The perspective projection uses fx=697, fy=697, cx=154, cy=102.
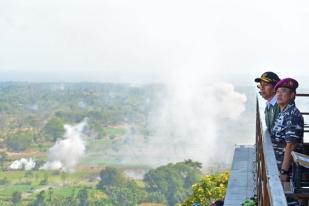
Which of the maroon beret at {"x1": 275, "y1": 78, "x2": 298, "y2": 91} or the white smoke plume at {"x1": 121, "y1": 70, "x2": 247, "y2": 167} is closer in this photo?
the maroon beret at {"x1": 275, "y1": 78, "x2": 298, "y2": 91}

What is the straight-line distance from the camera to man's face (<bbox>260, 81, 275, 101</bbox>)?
218 inches

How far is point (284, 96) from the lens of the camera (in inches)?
192

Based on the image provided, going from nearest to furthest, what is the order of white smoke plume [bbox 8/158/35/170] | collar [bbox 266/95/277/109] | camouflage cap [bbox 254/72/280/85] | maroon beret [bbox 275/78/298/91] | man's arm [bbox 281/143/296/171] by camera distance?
man's arm [bbox 281/143/296/171] → maroon beret [bbox 275/78/298/91] → collar [bbox 266/95/277/109] → camouflage cap [bbox 254/72/280/85] → white smoke plume [bbox 8/158/35/170]

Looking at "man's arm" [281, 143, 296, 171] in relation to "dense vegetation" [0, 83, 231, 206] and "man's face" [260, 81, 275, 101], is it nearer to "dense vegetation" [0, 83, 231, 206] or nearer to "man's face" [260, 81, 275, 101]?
"man's face" [260, 81, 275, 101]

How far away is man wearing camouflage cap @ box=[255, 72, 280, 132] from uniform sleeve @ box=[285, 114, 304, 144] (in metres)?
0.32

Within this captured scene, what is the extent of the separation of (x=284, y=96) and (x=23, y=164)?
5509 inches

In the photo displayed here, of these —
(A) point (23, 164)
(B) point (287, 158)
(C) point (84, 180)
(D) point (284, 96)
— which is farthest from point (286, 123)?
(A) point (23, 164)

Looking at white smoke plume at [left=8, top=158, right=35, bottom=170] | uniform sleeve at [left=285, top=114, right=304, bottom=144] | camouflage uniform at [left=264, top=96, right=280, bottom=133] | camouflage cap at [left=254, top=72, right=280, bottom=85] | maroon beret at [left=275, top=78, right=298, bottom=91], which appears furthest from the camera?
white smoke plume at [left=8, top=158, right=35, bottom=170]

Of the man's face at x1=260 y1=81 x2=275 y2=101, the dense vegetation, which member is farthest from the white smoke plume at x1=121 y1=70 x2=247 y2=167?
the man's face at x1=260 y1=81 x2=275 y2=101

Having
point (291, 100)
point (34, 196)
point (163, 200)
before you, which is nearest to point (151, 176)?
point (163, 200)

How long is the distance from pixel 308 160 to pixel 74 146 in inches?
6499

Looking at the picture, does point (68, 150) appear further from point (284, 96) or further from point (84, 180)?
point (284, 96)

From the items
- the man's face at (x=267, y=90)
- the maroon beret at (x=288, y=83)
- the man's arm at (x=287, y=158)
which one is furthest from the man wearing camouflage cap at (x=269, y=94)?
the man's arm at (x=287, y=158)

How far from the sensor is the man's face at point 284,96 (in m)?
4.87
